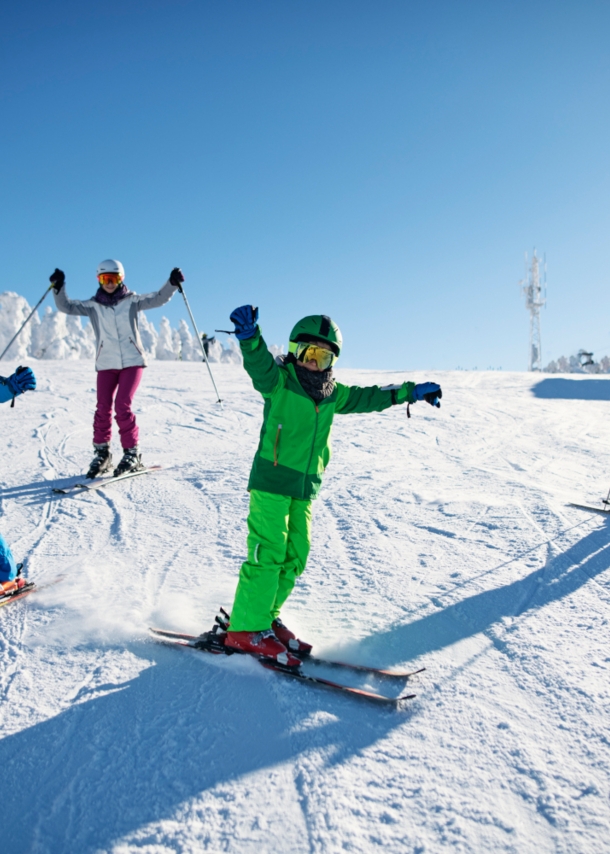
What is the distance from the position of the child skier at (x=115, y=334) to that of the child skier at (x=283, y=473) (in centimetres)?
348

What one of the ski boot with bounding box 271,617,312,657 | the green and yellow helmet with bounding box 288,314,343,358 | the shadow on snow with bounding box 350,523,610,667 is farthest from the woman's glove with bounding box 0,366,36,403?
the shadow on snow with bounding box 350,523,610,667

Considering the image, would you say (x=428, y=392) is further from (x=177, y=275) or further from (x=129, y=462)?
(x=129, y=462)

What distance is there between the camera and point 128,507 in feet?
17.0

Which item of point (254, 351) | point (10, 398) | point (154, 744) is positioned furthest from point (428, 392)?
point (10, 398)

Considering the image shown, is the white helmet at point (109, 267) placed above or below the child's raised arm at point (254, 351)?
above

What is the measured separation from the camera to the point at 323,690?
2396 mm

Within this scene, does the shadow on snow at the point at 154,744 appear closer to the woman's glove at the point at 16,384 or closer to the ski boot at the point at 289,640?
the ski boot at the point at 289,640

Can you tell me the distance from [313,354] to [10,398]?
1.86 meters

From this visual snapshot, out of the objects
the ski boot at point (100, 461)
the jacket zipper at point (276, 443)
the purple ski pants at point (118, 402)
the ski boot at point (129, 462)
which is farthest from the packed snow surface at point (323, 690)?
the jacket zipper at point (276, 443)

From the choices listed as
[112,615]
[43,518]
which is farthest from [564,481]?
[43,518]

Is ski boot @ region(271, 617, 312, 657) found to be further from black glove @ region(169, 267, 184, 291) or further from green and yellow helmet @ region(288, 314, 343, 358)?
black glove @ region(169, 267, 184, 291)

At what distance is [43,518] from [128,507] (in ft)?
2.42

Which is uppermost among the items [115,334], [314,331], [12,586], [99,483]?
[115,334]

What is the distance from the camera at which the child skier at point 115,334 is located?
5.91 metres
